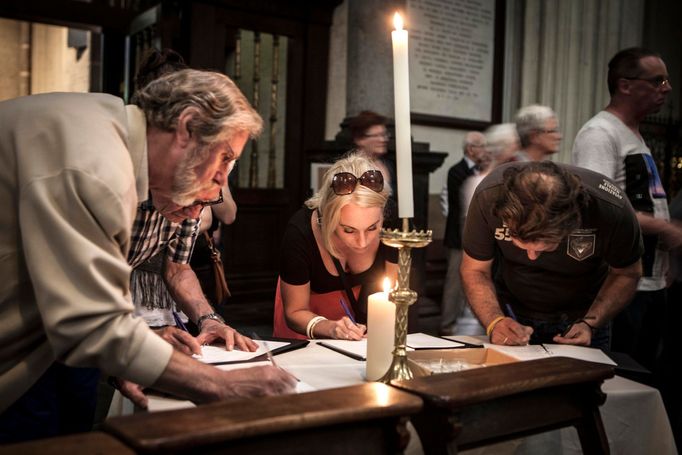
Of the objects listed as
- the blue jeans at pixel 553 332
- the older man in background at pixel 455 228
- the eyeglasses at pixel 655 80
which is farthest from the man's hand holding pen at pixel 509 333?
the older man in background at pixel 455 228

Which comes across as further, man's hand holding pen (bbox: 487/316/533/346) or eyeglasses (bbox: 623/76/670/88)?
eyeglasses (bbox: 623/76/670/88)

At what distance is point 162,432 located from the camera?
1.12 m

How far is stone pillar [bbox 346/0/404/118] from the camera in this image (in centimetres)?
630

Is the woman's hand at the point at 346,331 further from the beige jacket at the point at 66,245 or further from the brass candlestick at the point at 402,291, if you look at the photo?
the beige jacket at the point at 66,245

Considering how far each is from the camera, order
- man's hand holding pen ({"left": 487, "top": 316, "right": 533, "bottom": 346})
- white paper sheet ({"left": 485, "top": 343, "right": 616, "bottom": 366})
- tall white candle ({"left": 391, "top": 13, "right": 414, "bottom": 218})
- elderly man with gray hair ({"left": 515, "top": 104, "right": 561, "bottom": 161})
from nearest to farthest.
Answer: tall white candle ({"left": 391, "top": 13, "right": 414, "bottom": 218}), white paper sheet ({"left": 485, "top": 343, "right": 616, "bottom": 366}), man's hand holding pen ({"left": 487, "top": 316, "right": 533, "bottom": 346}), elderly man with gray hair ({"left": 515, "top": 104, "right": 561, "bottom": 161})

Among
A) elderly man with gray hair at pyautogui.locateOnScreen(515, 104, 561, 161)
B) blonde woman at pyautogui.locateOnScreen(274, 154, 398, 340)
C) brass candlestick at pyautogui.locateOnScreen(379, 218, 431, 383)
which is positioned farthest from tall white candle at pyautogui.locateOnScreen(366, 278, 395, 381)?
elderly man with gray hair at pyautogui.locateOnScreen(515, 104, 561, 161)

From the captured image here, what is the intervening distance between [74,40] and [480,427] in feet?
34.0

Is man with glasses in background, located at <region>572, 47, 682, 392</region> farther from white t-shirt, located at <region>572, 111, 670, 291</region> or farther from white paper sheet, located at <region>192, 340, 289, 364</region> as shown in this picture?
white paper sheet, located at <region>192, 340, 289, 364</region>

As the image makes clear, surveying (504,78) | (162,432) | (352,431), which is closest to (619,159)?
(352,431)

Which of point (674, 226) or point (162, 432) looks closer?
point (162, 432)

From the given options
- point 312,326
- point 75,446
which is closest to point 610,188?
point 312,326

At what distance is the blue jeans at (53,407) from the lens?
1.65 m

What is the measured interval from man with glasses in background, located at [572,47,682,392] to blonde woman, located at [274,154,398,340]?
126 centimetres

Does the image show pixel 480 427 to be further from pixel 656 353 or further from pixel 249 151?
pixel 249 151
